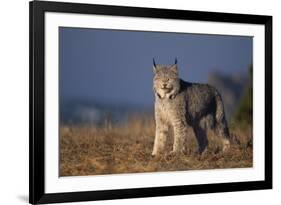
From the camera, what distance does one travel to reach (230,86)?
414 cm

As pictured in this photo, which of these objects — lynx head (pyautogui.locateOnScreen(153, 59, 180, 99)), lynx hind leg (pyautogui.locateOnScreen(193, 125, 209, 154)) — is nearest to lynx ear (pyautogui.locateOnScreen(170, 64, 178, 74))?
lynx head (pyautogui.locateOnScreen(153, 59, 180, 99))

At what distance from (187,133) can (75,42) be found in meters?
0.89

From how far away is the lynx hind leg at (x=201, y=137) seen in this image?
4.02m

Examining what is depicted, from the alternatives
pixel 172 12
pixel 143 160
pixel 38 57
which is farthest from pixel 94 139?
pixel 172 12

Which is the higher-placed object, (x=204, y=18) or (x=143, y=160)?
(x=204, y=18)

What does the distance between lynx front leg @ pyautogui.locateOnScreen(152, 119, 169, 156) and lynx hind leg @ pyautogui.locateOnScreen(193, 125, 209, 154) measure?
0.21 metres

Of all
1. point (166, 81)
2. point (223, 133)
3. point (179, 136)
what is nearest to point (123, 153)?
point (179, 136)

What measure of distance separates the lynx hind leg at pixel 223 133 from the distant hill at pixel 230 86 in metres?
0.05

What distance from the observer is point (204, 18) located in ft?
13.0

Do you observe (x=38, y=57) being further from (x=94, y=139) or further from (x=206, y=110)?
(x=206, y=110)

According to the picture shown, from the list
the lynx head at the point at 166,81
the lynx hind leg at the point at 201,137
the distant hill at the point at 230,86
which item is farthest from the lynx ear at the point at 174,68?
the lynx hind leg at the point at 201,137

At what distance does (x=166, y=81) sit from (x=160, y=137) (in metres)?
0.33

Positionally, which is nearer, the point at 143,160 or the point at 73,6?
the point at 73,6

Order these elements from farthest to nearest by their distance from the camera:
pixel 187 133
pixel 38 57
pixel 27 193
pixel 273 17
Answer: pixel 273 17
pixel 187 133
pixel 27 193
pixel 38 57
